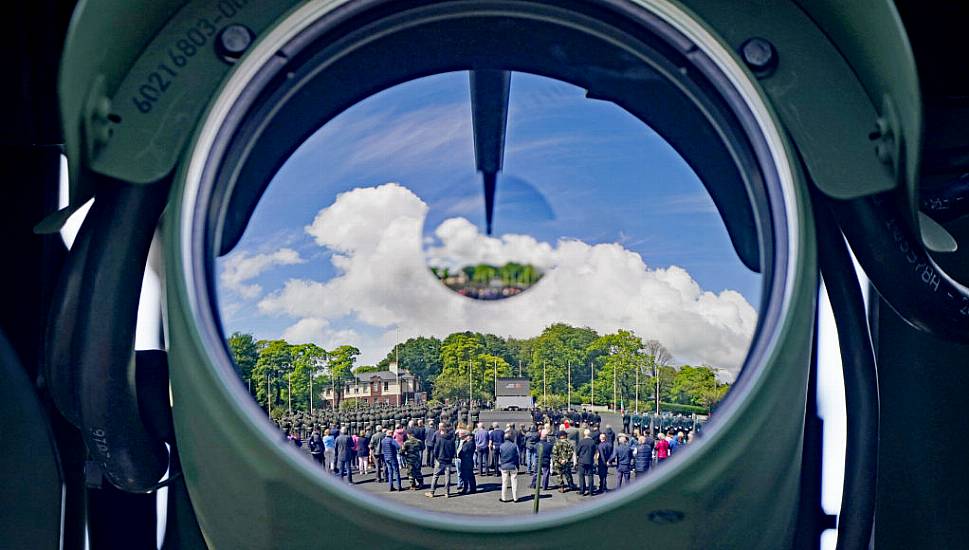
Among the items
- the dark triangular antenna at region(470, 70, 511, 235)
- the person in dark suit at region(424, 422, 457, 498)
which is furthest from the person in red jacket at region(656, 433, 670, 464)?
the dark triangular antenna at region(470, 70, 511, 235)

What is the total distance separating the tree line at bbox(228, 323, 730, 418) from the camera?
5.99ft

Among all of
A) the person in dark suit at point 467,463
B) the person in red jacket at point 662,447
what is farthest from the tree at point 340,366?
the person in red jacket at point 662,447

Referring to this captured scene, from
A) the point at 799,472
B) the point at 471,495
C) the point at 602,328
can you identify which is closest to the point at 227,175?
the point at 471,495

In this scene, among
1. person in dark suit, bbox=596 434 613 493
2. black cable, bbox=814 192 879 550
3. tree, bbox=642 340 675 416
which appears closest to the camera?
person in dark suit, bbox=596 434 613 493

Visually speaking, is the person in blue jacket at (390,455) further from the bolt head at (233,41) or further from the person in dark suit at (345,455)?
the bolt head at (233,41)

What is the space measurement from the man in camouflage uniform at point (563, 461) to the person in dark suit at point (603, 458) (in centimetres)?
5

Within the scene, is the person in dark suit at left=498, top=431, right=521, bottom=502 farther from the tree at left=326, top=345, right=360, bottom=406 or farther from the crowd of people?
the tree at left=326, top=345, right=360, bottom=406

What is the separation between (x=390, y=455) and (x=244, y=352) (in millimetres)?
380

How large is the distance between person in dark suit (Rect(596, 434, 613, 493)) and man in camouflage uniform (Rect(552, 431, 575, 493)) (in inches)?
2.1

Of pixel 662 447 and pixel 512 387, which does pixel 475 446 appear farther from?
pixel 662 447

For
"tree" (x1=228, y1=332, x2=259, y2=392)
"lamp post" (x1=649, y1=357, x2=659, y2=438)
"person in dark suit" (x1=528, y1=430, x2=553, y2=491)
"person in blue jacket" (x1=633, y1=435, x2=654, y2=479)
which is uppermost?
"tree" (x1=228, y1=332, x2=259, y2=392)

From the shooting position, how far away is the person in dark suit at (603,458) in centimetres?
157

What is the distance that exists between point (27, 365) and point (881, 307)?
5.87ft

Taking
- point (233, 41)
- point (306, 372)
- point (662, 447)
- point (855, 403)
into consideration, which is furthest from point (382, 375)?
point (855, 403)
